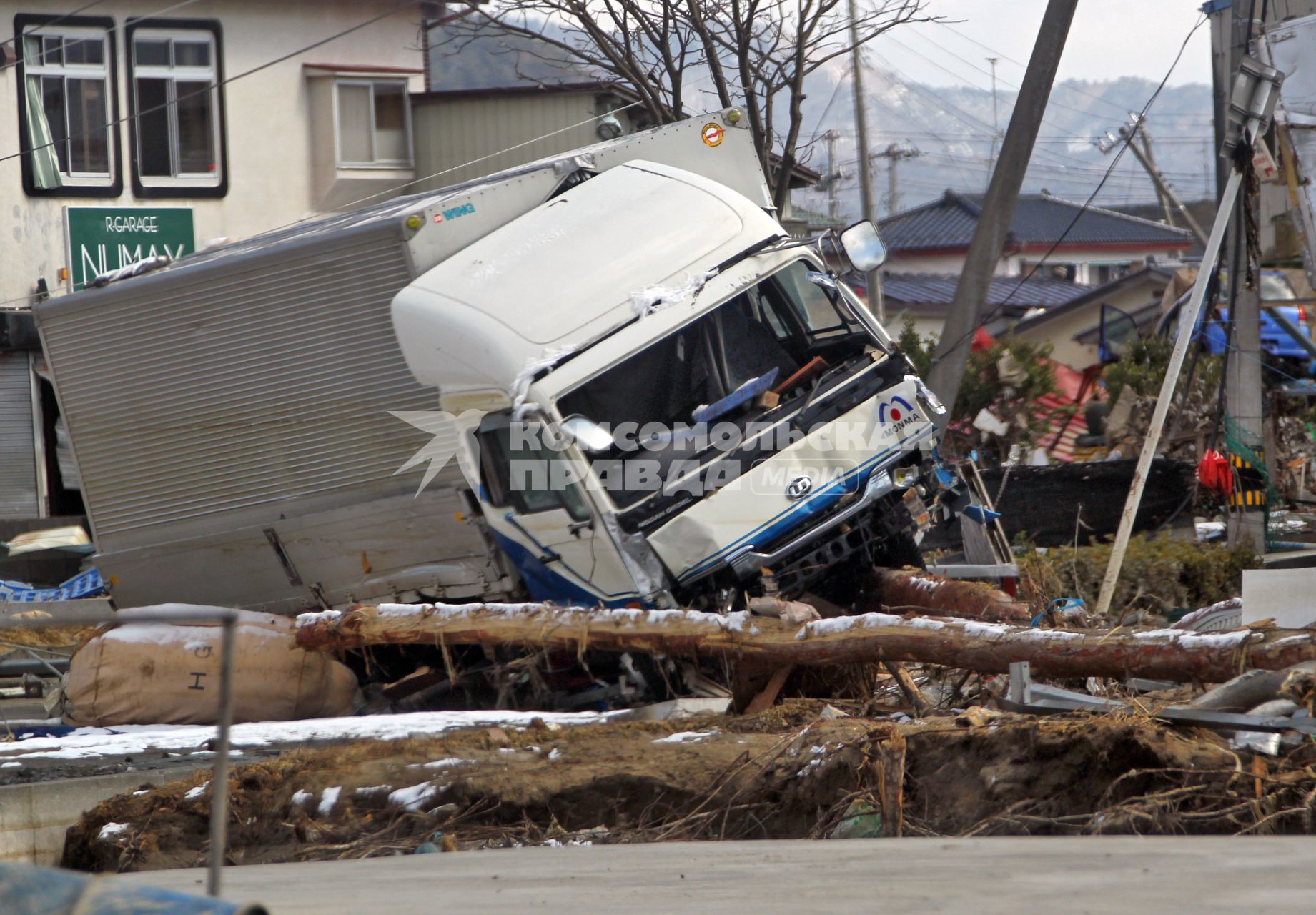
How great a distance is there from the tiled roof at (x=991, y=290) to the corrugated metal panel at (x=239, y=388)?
29714 mm

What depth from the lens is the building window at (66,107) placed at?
16609mm

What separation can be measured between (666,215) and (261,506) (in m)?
3.27

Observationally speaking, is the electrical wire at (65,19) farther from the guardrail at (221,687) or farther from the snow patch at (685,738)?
the guardrail at (221,687)

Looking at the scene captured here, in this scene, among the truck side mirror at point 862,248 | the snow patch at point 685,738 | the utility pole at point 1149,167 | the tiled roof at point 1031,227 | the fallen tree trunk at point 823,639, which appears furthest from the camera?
the tiled roof at point 1031,227

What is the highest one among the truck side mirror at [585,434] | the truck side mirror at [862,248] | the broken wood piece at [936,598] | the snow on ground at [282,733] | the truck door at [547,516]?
the truck side mirror at [862,248]

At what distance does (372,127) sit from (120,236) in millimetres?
3733

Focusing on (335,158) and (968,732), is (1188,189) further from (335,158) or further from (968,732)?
(968,732)

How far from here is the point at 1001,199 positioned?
1206 centimetres

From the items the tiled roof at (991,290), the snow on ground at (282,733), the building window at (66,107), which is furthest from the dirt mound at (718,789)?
the tiled roof at (991,290)

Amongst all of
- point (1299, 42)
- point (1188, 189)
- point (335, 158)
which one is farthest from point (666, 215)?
point (1188, 189)

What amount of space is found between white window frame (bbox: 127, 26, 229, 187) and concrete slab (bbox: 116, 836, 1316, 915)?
48.6 feet

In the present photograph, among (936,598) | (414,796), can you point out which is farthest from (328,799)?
(936,598)

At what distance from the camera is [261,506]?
854cm

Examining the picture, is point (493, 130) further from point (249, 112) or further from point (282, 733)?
point (282, 733)
